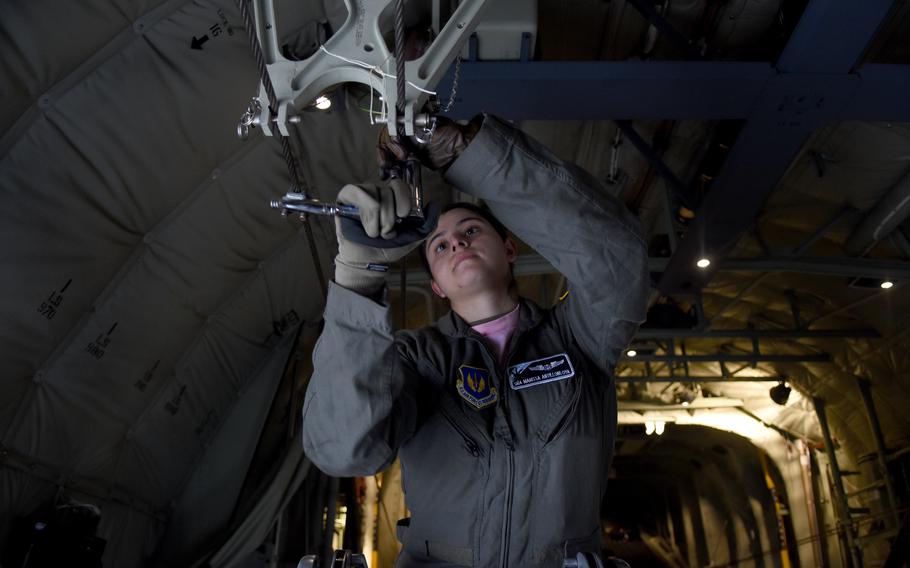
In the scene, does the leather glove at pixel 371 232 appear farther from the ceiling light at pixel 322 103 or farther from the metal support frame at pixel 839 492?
the metal support frame at pixel 839 492

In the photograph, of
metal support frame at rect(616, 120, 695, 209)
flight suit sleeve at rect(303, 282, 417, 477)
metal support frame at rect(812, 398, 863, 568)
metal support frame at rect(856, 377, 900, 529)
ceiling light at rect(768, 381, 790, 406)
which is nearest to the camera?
flight suit sleeve at rect(303, 282, 417, 477)

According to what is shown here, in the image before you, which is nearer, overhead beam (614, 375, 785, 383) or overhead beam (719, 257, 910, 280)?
overhead beam (719, 257, 910, 280)

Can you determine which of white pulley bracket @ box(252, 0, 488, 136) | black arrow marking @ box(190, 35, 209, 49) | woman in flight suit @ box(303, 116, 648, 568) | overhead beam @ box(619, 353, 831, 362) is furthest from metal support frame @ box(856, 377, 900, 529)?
black arrow marking @ box(190, 35, 209, 49)

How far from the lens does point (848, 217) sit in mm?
6527

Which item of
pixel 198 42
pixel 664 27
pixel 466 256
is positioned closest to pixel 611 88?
pixel 664 27

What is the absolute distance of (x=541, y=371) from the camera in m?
2.26

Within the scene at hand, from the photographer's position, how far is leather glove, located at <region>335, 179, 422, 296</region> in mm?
1796

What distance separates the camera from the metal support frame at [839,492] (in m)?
10.2

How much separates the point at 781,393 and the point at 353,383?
1084 cm

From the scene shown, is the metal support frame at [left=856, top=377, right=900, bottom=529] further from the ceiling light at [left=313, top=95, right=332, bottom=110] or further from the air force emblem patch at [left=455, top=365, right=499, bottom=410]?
the ceiling light at [left=313, top=95, right=332, bottom=110]

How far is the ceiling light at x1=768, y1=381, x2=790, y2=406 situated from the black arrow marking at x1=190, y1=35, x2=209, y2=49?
1043cm


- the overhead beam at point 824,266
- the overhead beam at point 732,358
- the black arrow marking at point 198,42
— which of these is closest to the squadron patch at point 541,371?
the black arrow marking at point 198,42

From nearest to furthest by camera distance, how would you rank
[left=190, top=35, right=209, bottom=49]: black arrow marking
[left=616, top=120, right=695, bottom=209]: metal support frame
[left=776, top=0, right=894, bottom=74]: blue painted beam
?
1. [left=776, top=0, right=894, bottom=74]: blue painted beam
2. [left=190, top=35, right=209, bottom=49]: black arrow marking
3. [left=616, top=120, right=695, bottom=209]: metal support frame

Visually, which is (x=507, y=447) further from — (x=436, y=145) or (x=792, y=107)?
(x=792, y=107)
